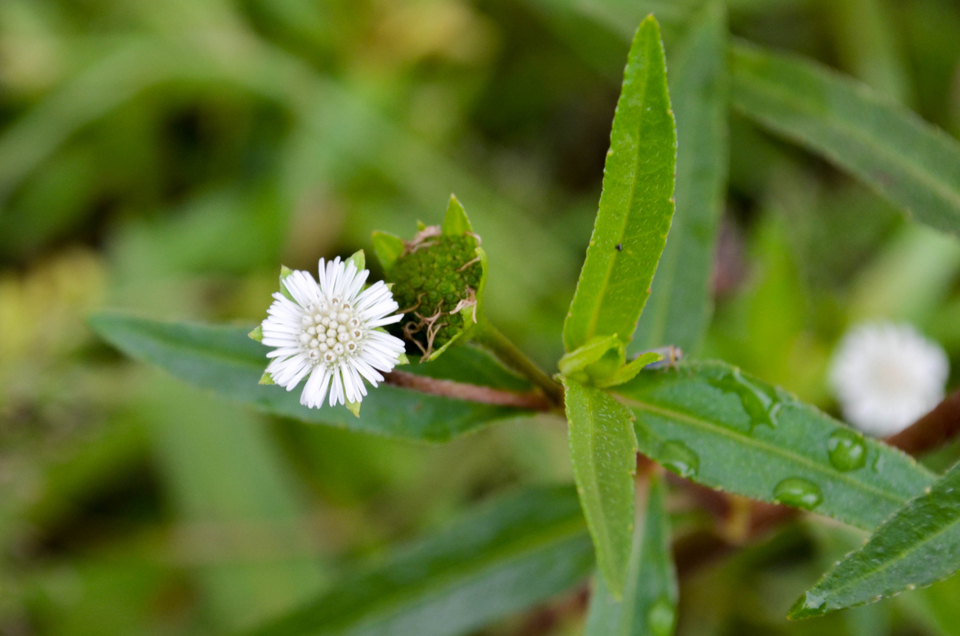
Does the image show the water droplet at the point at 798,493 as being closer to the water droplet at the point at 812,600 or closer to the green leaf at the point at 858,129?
the water droplet at the point at 812,600

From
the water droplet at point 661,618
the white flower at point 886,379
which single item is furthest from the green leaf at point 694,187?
the white flower at point 886,379

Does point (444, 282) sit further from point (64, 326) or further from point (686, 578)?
point (64, 326)

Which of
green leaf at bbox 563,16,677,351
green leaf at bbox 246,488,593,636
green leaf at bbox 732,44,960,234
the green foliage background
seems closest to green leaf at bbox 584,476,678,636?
green leaf at bbox 246,488,593,636

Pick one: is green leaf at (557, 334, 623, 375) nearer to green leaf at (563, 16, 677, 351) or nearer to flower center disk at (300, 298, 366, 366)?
green leaf at (563, 16, 677, 351)

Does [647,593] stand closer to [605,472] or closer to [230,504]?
[605,472]

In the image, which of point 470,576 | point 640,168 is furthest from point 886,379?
point 640,168
